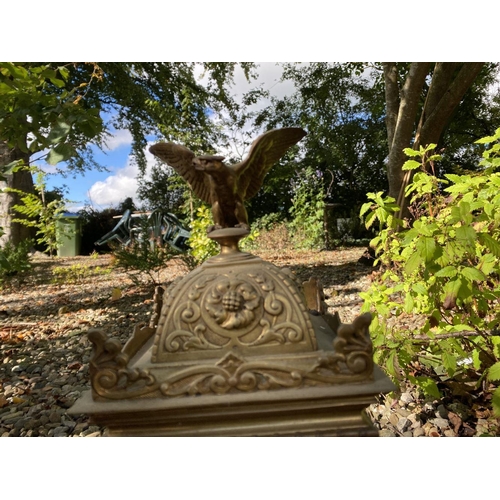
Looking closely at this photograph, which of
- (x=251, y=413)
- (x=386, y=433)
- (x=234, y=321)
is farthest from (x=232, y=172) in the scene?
(x=386, y=433)

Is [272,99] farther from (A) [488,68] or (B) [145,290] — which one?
(B) [145,290]

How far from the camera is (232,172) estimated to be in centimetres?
138

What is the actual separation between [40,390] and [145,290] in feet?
9.39

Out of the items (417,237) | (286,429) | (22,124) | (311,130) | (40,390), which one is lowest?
(40,390)

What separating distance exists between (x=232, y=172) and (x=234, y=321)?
22.2 inches

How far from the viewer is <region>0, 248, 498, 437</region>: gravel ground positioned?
2033 millimetres

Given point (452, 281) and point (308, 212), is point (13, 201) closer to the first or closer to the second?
point (308, 212)

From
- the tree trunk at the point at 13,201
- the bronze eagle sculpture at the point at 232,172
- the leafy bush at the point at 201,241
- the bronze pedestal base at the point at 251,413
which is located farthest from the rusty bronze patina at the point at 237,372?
the tree trunk at the point at 13,201

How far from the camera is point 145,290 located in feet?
17.8

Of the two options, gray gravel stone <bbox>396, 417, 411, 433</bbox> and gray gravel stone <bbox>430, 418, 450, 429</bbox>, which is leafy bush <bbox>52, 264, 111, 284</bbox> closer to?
gray gravel stone <bbox>396, 417, 411, 433</bbox>

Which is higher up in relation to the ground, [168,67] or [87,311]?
[168,67]

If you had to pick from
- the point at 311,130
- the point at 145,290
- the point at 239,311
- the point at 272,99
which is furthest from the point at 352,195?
the point at 239,311

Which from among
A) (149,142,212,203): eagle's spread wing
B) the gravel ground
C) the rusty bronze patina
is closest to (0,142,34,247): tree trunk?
the gravel ground

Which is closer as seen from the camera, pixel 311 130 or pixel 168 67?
pixel 168 67
